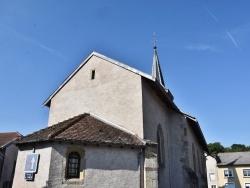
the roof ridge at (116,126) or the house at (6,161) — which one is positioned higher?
the roof ridge at (116,126)

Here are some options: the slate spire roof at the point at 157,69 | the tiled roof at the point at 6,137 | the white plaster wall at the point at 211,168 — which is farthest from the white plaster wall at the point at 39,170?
the white plaster wall at the point at 211,168

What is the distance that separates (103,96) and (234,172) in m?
36.2

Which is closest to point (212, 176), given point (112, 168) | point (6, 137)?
point (6, 137)

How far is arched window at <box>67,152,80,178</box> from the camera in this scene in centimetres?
914

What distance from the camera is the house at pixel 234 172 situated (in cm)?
3881

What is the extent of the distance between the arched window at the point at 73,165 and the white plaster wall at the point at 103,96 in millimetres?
3176

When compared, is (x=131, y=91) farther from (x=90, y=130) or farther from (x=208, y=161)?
(x=208, y=161)

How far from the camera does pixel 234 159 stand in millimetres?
41594

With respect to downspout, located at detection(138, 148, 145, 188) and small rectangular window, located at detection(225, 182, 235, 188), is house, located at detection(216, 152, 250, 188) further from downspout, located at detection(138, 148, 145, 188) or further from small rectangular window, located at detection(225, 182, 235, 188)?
downspout, located at detection(138, 148, 145, 188)

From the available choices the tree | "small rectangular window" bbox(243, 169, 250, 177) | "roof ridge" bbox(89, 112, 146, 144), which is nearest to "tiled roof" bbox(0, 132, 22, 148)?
"roof ridge" bbox(89, 112, 146, 144)

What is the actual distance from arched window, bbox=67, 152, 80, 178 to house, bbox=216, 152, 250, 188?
3788 centimetres

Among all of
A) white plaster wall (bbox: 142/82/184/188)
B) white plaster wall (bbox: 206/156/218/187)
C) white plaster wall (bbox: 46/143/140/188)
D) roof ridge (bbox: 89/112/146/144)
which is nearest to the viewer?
white plaster wall (bbox: 46/143/140/188)

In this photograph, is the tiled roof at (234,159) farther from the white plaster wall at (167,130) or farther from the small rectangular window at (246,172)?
the white plaster wall at (167,130)

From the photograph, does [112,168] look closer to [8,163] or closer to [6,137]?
[8,163]
